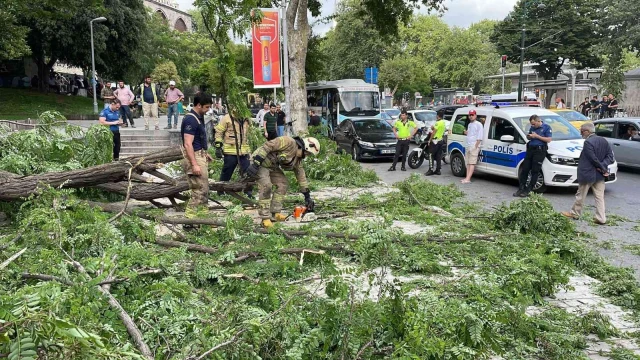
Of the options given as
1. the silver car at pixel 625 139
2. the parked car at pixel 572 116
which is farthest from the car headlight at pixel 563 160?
the parked car at pixel 572 116

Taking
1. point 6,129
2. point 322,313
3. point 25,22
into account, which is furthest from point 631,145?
point 25,22

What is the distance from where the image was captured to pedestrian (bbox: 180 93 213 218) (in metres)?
7.14

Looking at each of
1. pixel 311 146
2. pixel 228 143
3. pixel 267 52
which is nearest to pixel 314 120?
pixel 267 52

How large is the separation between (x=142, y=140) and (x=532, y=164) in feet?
39.8

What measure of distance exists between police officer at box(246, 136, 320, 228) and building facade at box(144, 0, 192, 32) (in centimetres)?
7826

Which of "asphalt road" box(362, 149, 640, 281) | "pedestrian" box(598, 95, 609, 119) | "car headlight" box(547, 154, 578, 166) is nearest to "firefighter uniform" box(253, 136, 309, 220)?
"asphalt road" box(362, 149, 640, 281)

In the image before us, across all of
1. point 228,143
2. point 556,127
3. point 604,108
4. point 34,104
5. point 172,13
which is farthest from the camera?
point 172,13

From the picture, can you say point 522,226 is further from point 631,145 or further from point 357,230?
point 631,145

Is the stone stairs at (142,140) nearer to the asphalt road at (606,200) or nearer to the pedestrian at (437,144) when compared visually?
the asphalt road at (606,200)

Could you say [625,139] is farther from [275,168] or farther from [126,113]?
[126,113]

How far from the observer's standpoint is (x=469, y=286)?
14.9 ft

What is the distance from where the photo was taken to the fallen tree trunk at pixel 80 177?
7.07m

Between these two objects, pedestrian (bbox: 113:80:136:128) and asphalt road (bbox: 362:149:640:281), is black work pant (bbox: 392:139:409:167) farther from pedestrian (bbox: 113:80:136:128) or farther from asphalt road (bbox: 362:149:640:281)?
pedestrian (bbox: 113:80:136:128)

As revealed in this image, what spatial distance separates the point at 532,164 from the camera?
1084cm
